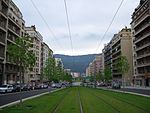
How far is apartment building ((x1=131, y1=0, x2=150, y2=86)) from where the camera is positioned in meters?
88.2

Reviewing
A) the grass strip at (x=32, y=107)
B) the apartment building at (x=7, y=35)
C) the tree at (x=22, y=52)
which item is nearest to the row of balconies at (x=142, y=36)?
the apartment building at (x=7, y=35)

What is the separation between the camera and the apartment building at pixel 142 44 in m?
88.2

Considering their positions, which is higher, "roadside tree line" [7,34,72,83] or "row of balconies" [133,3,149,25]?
"row of balconies" [133,3,149,25]

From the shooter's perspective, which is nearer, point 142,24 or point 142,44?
point 142,24

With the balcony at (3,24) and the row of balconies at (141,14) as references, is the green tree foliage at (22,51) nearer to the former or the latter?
→ the balcony at (3,24)

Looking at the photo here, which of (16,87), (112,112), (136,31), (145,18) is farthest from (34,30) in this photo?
(112,112)

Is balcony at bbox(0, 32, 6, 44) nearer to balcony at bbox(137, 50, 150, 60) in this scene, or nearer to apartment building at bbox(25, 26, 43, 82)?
balcony at bbox(137, 50, 150, 60)

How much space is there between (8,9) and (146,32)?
4498cm

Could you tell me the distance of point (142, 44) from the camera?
96.5 metres

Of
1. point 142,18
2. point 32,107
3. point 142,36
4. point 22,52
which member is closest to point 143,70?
point 142,36

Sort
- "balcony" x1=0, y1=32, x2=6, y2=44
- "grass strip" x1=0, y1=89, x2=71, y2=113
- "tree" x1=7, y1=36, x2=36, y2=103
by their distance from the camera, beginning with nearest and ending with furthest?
"grass strip" x1=0, y1=89, x2=71, y2=113 → "tree" x1=7, y1=36, x2=36, y2=103 → "balcony" x1=0, y1=32, x2=6, y2=44

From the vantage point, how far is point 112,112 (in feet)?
54.5

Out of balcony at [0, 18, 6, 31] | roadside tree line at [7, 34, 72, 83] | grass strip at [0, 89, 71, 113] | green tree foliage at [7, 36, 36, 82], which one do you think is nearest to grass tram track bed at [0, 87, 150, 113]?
grass strip at [0, 89, 71, 113]

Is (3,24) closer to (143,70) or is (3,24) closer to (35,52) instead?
(143,70)
